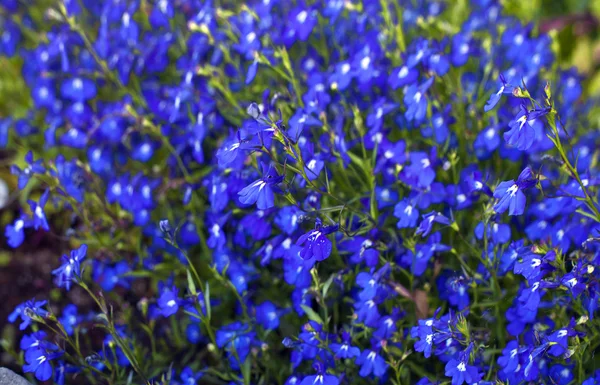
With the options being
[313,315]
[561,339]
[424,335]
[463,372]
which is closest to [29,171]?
[313,315]

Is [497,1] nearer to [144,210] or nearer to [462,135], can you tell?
[462,135]

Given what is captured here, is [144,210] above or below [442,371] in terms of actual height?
above

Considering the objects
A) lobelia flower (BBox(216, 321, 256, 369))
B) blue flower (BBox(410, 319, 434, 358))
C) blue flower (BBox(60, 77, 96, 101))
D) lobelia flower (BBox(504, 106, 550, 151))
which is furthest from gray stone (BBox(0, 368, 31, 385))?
lobelia flower (BBox(504, 106, 550, 151))

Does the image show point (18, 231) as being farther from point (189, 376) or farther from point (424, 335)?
point (424, 335)

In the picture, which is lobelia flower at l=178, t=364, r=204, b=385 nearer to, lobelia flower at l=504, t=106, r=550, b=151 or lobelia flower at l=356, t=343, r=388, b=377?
lobelia flower at l=356, t=343, r=388, b=377

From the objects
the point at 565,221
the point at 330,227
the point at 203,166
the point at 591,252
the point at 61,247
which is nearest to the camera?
the point at 330,227

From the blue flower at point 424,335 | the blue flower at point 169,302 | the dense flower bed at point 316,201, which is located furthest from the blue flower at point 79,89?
the blue flower at point 424,335

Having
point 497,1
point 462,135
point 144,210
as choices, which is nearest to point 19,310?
point 144,210

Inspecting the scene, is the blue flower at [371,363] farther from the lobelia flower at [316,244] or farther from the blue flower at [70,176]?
the blue flower at [70,176]
